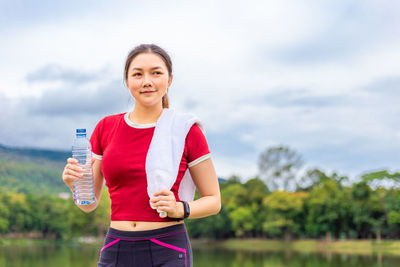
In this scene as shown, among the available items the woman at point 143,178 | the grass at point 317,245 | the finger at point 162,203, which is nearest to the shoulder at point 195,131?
the woman at point 143,178

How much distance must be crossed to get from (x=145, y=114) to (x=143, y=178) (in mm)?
387

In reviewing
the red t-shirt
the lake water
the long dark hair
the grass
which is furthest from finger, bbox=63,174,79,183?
the grass

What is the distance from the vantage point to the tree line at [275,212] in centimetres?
4553

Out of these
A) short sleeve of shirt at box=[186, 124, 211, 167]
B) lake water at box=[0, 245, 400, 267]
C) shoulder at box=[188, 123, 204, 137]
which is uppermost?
shoulder at box=[188, 123, 204, 137]

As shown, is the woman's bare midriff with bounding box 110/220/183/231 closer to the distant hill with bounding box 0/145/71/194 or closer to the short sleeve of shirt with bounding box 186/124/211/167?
the short sleeve of shirt with bounding box 186/124/211/167

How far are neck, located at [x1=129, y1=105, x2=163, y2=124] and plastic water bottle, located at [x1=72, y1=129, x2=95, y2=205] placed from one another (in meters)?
0.31

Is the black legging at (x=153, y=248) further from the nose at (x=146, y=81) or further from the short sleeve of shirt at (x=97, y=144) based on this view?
the nose at (x=146, y=81)

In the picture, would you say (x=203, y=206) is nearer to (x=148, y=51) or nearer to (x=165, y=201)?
(x=165, y=201)

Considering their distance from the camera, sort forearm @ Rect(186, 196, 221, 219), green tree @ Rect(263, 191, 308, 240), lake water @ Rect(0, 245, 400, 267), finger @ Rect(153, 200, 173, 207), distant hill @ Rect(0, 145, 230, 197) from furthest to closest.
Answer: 1. distant hill @ Rect(0, 145, 230, 197)
2. green tree @ Rect(263, 191, 308, 240)
3. lake water @ Rect(0, 245, 400, 267)
4. forearm @ Rect(186, 196, 221, 219)
5. finger @ Rect(153, 200, 173, 207)

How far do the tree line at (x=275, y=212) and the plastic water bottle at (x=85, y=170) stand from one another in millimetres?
44197

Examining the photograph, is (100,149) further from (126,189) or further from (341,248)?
(341,248)

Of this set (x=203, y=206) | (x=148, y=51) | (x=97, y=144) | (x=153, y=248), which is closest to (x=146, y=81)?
(x=148, y=51)

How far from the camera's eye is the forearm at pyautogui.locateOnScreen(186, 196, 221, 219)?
8.29 feet

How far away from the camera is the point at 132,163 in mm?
2568
